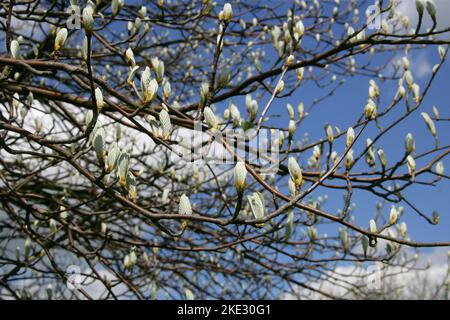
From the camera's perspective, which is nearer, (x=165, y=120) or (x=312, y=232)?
(x=165, y=120)

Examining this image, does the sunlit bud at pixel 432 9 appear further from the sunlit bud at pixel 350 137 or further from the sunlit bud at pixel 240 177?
the sunlit bud at pixel 240 177

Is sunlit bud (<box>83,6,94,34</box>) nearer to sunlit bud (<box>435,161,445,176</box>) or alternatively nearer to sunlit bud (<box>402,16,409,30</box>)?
sunlit bud (<box>435,161,445,176</box>)

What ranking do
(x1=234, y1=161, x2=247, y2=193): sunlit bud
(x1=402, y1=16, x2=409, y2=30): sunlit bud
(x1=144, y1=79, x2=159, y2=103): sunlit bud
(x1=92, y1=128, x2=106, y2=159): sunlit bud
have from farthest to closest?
(x1=402, y1=16, x2=409, y2=30): sunlit bud, (x1=144, y1=79, x2=159, y2=103): sunlit bud, (x1=92, y1=128, x2=106, y2=159): sunlit bud, (x1=234, y1=161, x2=247, y2=193): sunlit bud

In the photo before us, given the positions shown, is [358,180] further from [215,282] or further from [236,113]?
[215,282]

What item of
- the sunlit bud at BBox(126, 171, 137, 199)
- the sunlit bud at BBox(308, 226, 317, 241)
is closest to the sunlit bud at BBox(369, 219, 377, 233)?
the sunlit bud at BBox(308, 226, 317, 241)

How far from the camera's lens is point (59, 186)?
3859 millimetres

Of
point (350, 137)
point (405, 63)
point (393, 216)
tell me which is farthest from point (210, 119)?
point (405, 63)

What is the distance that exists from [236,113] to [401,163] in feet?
2.25

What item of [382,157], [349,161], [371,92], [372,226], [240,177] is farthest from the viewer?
[371,92]

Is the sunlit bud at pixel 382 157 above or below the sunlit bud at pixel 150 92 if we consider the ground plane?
below

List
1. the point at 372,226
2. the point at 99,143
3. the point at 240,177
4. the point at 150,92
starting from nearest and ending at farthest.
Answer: the point at 240,177
the point at 99,143
the point at 150,92
the point at 372,226

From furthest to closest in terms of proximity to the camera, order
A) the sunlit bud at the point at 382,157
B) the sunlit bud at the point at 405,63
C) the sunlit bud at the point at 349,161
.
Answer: the sunlit bud at the point at 405,63 → the sunlit bud at the point at 382,157 → the sunlit bud at the point at 349,161

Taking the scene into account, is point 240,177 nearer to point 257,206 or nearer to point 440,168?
point 257,206

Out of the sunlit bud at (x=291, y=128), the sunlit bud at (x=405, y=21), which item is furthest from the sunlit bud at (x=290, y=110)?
the sunlit bud at (x=405, y=21)
